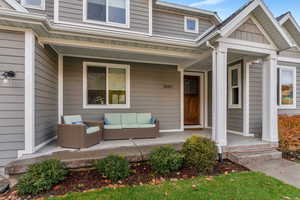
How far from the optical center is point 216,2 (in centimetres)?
1024

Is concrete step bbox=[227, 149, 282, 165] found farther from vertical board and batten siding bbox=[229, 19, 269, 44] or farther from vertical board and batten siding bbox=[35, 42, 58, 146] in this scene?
vertical board and batten siding bbox=[35, 42, 58, 146]

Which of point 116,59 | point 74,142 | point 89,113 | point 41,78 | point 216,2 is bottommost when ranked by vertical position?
point 74,142

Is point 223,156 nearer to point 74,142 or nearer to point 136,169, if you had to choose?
point 136,169

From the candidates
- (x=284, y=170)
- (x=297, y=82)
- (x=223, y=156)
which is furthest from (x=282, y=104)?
(x=223, y=156)

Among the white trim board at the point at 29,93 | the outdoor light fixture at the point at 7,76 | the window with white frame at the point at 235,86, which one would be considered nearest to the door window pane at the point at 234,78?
the window with white frame at the point at 235,86

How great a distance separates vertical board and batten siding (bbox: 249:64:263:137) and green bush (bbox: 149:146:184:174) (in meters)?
3.80

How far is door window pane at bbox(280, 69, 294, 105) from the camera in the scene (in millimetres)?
6691

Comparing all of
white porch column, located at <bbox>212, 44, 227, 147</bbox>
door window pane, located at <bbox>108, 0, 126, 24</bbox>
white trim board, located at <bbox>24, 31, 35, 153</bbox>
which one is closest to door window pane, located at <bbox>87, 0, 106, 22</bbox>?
door window pane, located at <bbox>108, 0, 126, 24</bbox>

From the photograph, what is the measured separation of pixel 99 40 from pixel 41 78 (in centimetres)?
172

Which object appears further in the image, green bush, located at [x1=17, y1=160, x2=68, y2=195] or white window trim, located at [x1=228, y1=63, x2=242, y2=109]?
white window trim, located at [x1=228, y1=63, x2=242, y2=109]

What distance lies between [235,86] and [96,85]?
5.27 m

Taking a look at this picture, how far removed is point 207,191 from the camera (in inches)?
107

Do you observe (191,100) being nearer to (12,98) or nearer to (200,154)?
(200,154)

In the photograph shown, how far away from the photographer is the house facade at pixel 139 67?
342 cm
